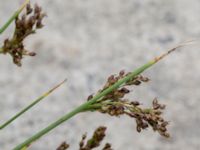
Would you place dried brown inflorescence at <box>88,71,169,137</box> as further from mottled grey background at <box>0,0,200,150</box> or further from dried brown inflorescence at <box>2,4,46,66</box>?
mottled grey background at <box>0,0,200,150</box>

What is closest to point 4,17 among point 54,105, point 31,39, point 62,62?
point 31,39

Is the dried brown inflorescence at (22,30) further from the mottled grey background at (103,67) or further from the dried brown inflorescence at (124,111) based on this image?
the mottled grey background at (103,67)

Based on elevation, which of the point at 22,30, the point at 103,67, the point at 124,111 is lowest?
the point at 124,111

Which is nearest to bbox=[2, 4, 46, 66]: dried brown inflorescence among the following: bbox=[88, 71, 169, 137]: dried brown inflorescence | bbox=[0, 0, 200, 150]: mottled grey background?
bbox=[88, 71, 169, 137]: dried brown inflorescence

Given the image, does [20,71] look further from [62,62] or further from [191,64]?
[191,64]

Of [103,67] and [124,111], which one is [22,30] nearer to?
[124,111]

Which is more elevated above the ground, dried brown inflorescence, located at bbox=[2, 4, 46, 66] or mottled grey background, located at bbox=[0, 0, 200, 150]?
mottled grey background, located at bbox=[0, 0, 200, 150]

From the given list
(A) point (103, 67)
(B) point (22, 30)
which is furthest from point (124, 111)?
(A) point (103, 67)

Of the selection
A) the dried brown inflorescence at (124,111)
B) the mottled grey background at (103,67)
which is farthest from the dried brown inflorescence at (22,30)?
the mottled grey background at (103,67)
